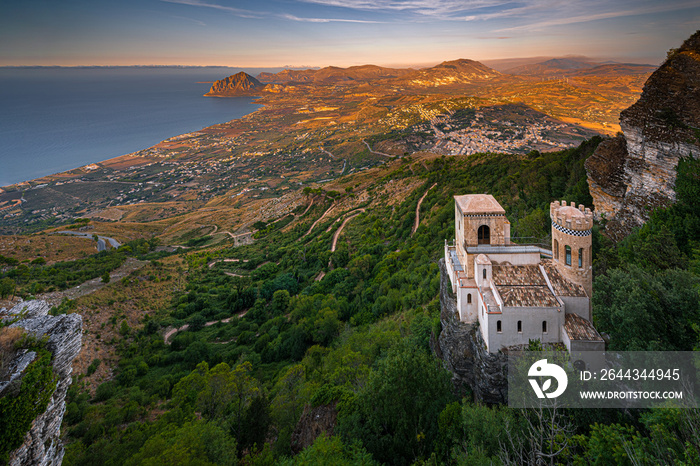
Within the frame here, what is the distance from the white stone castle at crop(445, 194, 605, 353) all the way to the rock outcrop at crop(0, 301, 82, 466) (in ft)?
49.1

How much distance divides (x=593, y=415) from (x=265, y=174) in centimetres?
13011

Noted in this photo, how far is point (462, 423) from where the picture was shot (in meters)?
11.6

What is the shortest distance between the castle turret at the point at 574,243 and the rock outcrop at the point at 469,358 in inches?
165

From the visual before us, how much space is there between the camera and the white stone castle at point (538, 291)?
40.6ft

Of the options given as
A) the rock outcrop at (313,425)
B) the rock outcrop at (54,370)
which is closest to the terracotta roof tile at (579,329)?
the rock outcrop at (313,425)

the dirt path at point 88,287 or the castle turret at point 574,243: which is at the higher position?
the castle turret at point 574,243

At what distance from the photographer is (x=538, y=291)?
42.4 ft

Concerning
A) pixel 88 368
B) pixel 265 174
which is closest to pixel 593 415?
pixel 88 368

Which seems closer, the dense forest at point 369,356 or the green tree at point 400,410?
the dense forest at point 369,356

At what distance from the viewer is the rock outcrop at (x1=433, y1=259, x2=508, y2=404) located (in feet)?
42.0

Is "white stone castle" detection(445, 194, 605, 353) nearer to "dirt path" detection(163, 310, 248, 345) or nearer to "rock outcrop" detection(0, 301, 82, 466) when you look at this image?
"rock outcrop" detection(0, 301, 82, 466)

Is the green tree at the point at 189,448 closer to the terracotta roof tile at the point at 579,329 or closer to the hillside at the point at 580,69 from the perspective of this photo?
the terracotta roof tile at the point at 579,329

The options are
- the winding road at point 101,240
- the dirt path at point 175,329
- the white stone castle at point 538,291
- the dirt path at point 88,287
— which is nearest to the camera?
the white stone castle at point 538,291

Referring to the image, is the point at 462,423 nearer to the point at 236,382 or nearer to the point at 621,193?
the point at 236,382
